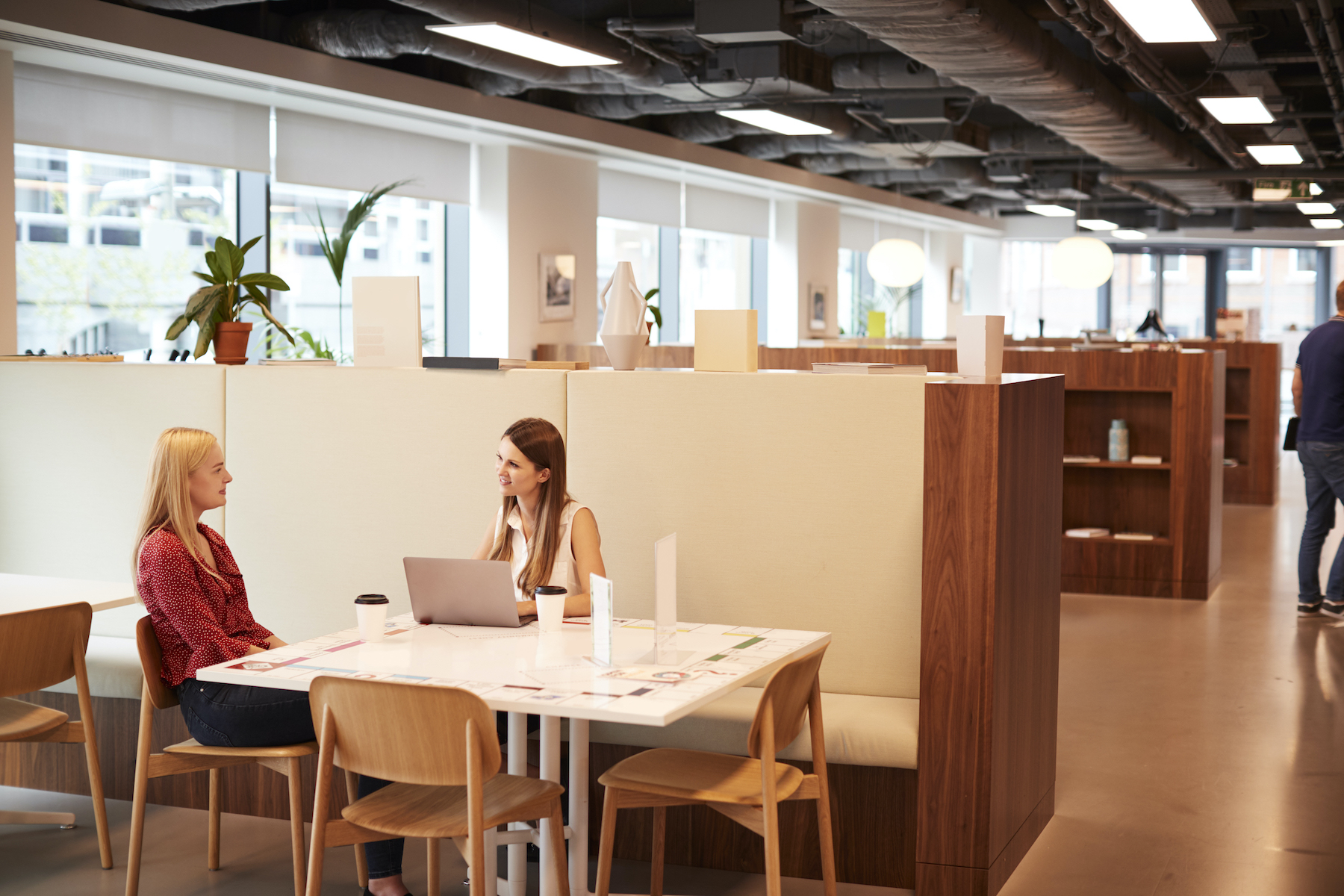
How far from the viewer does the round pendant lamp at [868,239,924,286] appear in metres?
10.7

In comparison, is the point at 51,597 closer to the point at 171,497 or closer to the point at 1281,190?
the point at 171,497

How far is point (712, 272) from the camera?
14453mm

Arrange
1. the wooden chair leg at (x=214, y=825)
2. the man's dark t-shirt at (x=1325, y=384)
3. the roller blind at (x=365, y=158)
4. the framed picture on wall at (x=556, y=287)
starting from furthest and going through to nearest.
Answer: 1. the framed picture on wall at (x=556, y=287)
2. the roller blind at (x=365, y=158)
3. the man's dark t-shirt at (x=1325, y=384)
4. the wooden chair leg at (x=214, y=825)

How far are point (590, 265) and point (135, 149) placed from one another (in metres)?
4.66

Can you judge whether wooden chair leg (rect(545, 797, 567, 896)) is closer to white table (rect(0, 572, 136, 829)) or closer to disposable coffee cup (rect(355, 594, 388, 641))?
disposable coffee cup (rect(355, 594, 388, 641))

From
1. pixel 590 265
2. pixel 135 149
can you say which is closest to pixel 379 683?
pixel 135 149

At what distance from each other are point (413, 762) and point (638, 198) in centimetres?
1025

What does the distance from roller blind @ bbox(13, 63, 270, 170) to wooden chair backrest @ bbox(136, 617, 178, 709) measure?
172 inches

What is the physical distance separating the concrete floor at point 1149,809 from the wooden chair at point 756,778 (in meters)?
0.59

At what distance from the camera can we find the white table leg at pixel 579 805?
294cm

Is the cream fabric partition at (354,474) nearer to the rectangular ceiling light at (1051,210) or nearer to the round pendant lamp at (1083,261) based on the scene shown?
the round pendant lamp at (1083,261)

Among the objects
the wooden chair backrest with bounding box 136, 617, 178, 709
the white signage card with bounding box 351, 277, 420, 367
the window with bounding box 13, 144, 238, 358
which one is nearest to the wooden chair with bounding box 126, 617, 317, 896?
the wooden chair backrest with bounding box 136, 617, 178, 709

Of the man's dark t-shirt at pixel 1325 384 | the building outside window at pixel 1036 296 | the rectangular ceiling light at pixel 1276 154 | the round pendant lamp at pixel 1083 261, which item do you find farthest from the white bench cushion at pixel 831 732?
the building outside window at pixel 1036 296

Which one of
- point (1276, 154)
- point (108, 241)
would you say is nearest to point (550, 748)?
point (108, 241)
